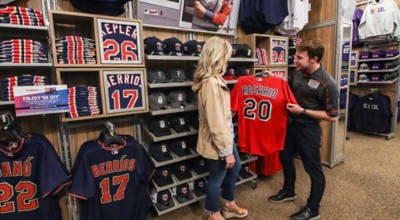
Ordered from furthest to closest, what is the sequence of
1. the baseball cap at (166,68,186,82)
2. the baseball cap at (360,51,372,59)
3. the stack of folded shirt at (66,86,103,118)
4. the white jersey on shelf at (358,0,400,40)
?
the baseball cap at (360,51,372,59)
the white jersey on shelf at (358,0,400,40)
the baseball cap at (166,68,186,82)
the stack of folded shirt at (66,86,103,118)

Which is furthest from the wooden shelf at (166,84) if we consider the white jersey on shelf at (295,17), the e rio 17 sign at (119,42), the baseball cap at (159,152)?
the white jersey on shelf at (295,17)

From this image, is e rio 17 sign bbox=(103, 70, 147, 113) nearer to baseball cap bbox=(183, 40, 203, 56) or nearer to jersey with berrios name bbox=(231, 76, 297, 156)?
baseball cap bbox=(183, 40, 203, 56)

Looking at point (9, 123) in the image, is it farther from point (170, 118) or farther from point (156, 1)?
point (156, 1)

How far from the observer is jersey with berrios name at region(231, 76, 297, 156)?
7.18ft

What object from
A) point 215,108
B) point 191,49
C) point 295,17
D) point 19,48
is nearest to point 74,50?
point 19,48

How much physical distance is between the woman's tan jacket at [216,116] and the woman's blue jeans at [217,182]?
0.12 meters

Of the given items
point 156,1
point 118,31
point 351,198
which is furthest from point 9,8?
point 351,198

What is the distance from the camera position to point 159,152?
2.15 meters

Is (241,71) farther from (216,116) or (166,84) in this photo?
(216,116)

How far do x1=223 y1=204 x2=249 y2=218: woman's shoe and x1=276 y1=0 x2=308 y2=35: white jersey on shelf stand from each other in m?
2.33

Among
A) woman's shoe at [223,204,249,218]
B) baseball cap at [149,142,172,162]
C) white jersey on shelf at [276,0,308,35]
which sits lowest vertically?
woman's shoe at [223,204,249,218]

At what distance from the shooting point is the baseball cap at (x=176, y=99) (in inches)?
85.2

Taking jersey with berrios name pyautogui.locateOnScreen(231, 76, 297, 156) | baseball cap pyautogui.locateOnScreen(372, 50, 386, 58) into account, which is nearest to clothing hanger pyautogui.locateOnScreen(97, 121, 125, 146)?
jersey with berrios name pyautogui.locateOnScreen(231, 76, 297, 156)

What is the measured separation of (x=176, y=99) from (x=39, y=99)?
106 cm
